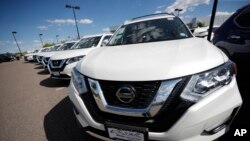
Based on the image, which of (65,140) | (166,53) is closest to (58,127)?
(65,140)

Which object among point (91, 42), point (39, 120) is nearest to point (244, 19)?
point (39, 120)

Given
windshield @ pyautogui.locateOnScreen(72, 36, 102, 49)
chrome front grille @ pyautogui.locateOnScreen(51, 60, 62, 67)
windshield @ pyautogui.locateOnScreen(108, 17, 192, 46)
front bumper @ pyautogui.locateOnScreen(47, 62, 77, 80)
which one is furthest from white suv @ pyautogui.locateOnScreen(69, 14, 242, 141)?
windshield @ pyautogui.locateOnScreen(72, 36, 102, 49)

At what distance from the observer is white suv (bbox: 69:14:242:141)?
119cm

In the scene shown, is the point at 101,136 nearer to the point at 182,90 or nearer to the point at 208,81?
the point at 182,90

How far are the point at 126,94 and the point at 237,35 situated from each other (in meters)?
3.15

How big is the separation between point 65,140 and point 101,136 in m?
1.00

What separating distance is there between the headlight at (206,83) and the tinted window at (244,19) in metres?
2.51

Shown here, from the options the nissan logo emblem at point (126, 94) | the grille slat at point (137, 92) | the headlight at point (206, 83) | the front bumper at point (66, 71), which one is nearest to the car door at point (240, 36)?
the headlight at point (206, 83)

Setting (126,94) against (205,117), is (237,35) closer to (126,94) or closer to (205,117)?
(205,117)

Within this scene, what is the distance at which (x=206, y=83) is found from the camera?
1242mm

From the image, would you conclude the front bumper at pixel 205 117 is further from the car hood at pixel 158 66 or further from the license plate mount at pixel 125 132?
the car hood at pixel 158 66

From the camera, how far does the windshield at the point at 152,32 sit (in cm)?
250

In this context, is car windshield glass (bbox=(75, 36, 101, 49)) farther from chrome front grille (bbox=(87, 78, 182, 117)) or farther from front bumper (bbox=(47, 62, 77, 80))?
chrome front grille (bbox=(87, 78, 182, 117))

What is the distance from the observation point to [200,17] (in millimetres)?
58469
